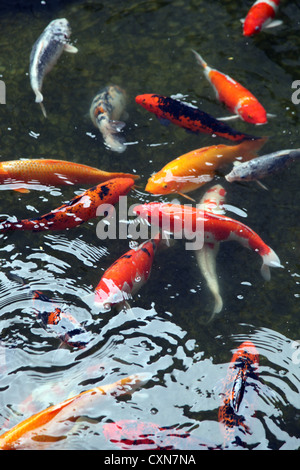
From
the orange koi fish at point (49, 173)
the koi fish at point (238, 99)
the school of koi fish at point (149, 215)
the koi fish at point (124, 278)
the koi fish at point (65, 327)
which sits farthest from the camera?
the koi fish at point (238, 99)

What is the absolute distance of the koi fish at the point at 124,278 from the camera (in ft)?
11.4

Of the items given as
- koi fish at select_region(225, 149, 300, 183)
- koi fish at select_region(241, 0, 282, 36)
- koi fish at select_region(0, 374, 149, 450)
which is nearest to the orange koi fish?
koi fish at select_region(225, 149, 300, 183)

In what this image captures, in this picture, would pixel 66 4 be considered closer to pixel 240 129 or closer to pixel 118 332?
pixel 240 129

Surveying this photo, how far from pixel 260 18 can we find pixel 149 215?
2.72m

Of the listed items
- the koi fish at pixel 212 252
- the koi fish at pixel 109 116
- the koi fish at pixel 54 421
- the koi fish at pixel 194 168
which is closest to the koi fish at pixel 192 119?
the koi fish at pixel 194 168

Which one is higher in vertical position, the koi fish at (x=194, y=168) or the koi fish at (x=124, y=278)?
the koi fish at (x=194, y=168)

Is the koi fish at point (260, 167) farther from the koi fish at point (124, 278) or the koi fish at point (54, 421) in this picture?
the koi fish at point (54, 421)

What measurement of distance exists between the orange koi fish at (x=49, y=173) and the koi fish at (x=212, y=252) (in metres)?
0.69

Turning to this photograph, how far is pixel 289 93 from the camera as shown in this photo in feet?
15.8

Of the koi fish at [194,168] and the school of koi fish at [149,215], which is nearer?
the school of koi fish at [149,215]

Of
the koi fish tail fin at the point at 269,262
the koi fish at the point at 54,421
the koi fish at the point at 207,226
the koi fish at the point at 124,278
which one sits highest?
the koi fish at the point at 207,226

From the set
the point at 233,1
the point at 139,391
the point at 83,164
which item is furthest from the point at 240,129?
the point at 139,391

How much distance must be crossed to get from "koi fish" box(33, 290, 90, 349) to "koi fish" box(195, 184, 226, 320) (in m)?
0.95

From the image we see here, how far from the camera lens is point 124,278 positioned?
3482 millimetres
